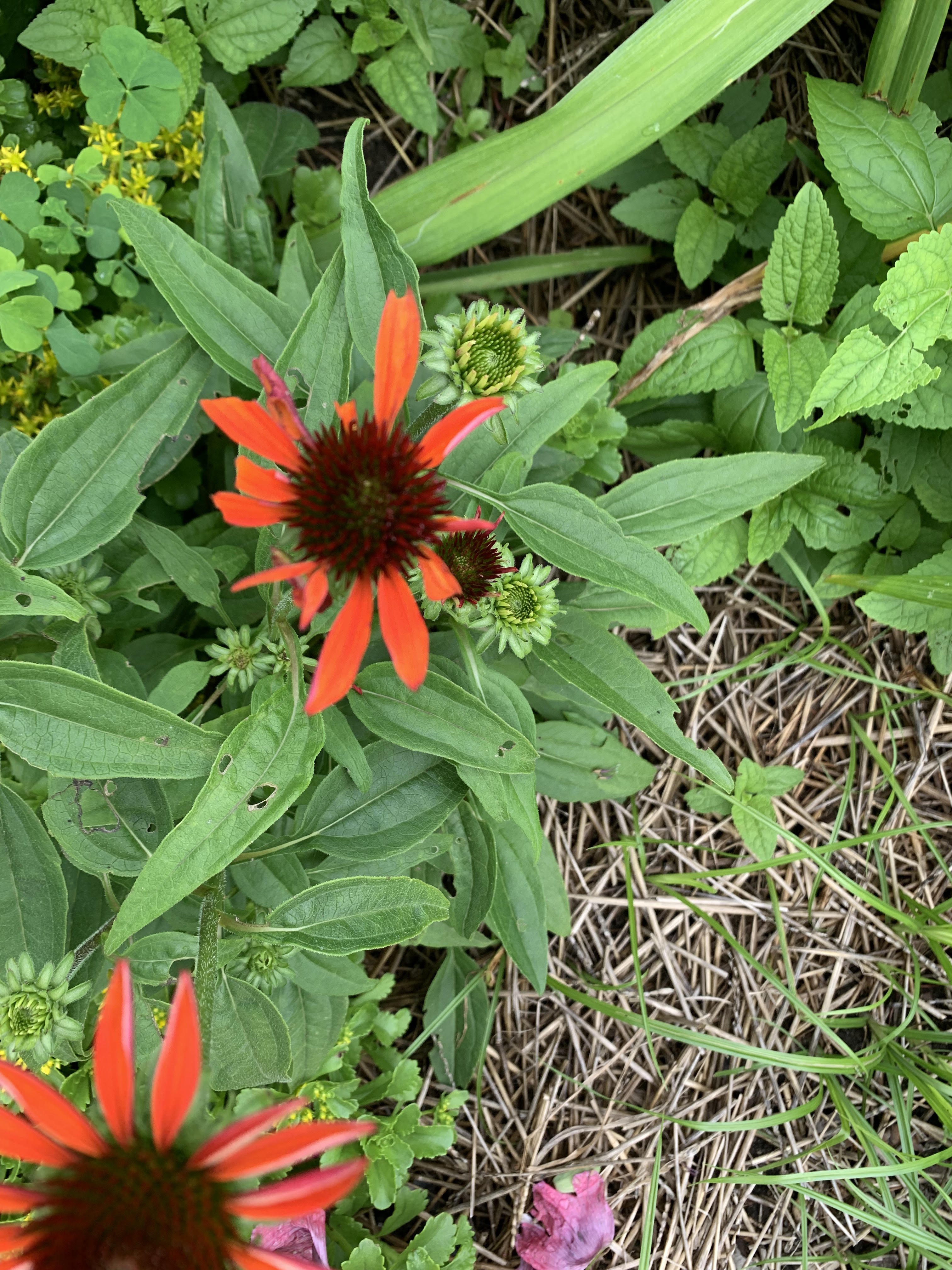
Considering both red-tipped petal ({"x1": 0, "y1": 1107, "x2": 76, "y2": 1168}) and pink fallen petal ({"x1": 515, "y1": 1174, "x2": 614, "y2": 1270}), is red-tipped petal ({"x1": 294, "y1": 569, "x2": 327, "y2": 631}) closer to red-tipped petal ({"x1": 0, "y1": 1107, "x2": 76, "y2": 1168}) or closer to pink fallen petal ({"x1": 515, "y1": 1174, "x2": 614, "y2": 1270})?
red-tipped petal ({"x1": 0, "y1": 1107, "x2": 76, "y2": 1168})

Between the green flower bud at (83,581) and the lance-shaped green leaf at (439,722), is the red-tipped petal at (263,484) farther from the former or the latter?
the green flower bud at (83,581)

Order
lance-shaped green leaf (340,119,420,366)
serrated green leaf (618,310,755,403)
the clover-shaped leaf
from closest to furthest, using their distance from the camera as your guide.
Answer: lance-shaped green leaf (340,119,420,366), the clover-shaped leaf, serrated green leaf (618,310,755,403)

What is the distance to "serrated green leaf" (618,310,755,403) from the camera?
1736mm

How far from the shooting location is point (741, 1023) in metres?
1.99

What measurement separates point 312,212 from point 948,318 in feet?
3.88

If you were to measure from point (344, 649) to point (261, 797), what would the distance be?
320 millimetres

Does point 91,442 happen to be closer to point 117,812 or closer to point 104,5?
point 117,812

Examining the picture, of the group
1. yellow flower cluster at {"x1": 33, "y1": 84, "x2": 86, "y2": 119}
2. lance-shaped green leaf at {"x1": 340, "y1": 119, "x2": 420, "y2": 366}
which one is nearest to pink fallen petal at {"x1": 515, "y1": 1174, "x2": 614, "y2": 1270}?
lance-shaped green leaf at {"x1": 340, "y1": 119, "x2": 420, "y2": 366}

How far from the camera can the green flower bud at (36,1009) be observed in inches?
39.8

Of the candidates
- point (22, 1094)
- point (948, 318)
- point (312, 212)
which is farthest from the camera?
point (312, 212)

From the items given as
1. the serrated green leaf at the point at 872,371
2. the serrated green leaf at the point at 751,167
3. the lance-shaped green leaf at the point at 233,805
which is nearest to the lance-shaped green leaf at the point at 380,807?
the lance-shaped green leaf at the point at 233,805

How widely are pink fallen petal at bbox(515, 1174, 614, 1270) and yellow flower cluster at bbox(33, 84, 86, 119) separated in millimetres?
2262

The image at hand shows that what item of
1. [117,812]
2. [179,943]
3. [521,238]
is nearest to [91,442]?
[117,812]

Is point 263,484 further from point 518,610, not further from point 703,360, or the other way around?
point 703,360
